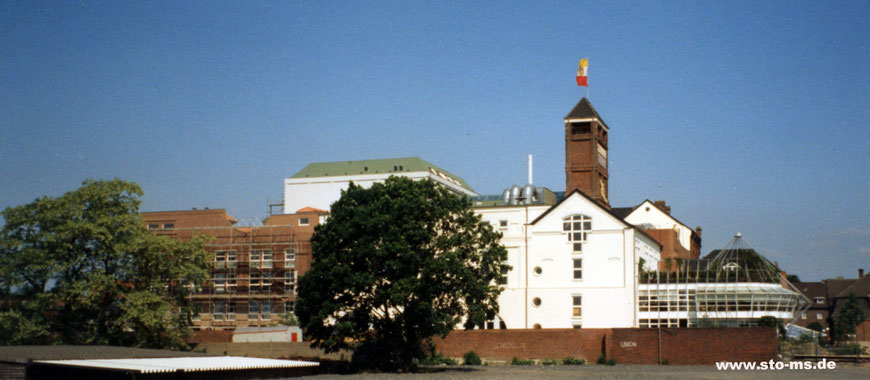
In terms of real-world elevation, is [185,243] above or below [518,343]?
above

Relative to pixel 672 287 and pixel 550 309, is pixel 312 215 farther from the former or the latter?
pixel 672 287

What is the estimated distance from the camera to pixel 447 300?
53.3m

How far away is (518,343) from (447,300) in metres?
9.59

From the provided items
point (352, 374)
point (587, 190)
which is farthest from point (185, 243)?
point (587, 190)

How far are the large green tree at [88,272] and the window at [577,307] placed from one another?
27806 millimetres

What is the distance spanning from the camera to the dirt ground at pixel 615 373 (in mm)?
46188

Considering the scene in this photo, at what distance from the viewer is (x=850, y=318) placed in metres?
98.4

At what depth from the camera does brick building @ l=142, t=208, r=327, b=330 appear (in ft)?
252

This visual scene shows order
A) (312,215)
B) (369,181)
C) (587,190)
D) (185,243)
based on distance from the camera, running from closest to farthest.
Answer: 1. (185,243)
2. (587,190)
3. (312,215)
4. (369,181)

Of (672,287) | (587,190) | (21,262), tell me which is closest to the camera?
(21,262)

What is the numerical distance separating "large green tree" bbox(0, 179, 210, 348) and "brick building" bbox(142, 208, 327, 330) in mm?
17970

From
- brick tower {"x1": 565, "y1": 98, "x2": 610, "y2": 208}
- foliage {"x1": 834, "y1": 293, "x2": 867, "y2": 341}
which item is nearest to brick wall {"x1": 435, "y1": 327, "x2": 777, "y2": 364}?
brick tower {"x1": 565, "y1": 98, "x2": 610, "y2": 208}

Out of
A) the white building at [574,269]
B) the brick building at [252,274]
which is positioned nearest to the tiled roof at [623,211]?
the white building at [574,269]

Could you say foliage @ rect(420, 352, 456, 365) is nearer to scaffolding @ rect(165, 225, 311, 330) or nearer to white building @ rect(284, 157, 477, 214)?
scaffolding @ rect(165, 225, 311, 330)
